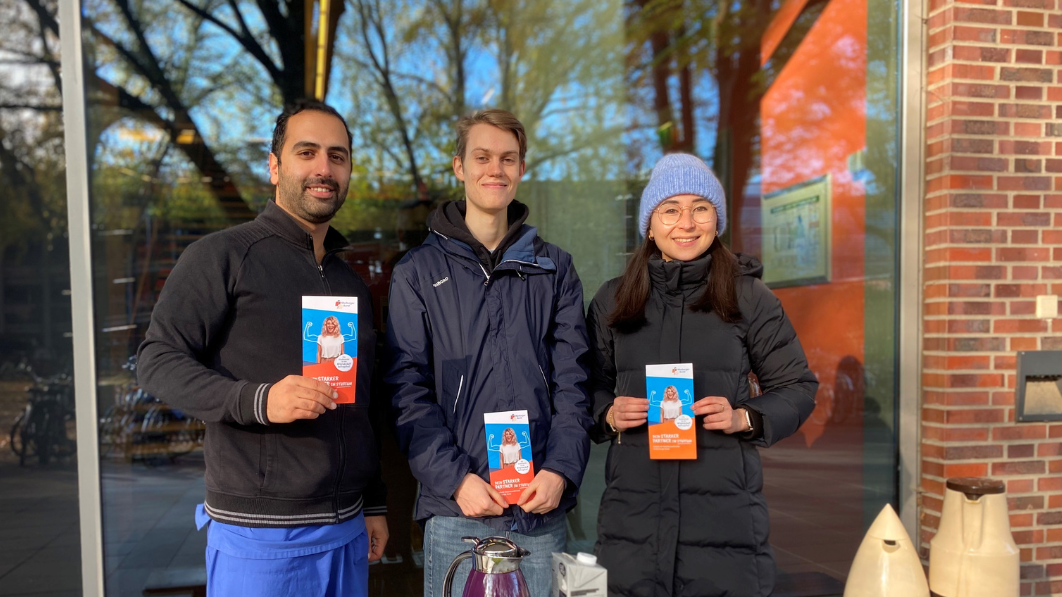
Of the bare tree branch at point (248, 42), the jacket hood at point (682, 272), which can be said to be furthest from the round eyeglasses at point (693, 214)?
the bare tree branch at point (248, 42)

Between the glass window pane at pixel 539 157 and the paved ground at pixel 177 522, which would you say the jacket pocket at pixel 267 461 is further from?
the paved ground at pixel 177 522

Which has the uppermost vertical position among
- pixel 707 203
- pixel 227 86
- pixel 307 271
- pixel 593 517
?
pixel 227 86

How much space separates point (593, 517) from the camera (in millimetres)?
3889

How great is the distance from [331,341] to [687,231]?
118 centimetres

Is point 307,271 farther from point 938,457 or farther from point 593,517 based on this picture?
point 938,457

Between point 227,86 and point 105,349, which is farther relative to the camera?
point 227,86

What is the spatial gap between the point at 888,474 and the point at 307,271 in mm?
3091

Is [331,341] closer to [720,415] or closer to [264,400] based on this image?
[264,400]

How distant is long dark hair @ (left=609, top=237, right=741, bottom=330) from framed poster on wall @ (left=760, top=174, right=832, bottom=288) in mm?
1689

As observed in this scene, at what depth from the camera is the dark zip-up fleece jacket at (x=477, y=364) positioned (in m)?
2.22

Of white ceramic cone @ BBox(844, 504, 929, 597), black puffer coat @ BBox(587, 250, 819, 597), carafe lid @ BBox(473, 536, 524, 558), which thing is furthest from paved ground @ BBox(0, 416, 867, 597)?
carafe lid @ BBox(473, 536, 524, 558)

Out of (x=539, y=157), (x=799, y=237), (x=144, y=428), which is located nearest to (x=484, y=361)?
(x=144, y=428)

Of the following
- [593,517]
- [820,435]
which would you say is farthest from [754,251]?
[593,517]

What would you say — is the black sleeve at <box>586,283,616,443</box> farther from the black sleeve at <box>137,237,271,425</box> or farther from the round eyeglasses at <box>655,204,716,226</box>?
the black sleeve at <box>137,237,271,425</box>
